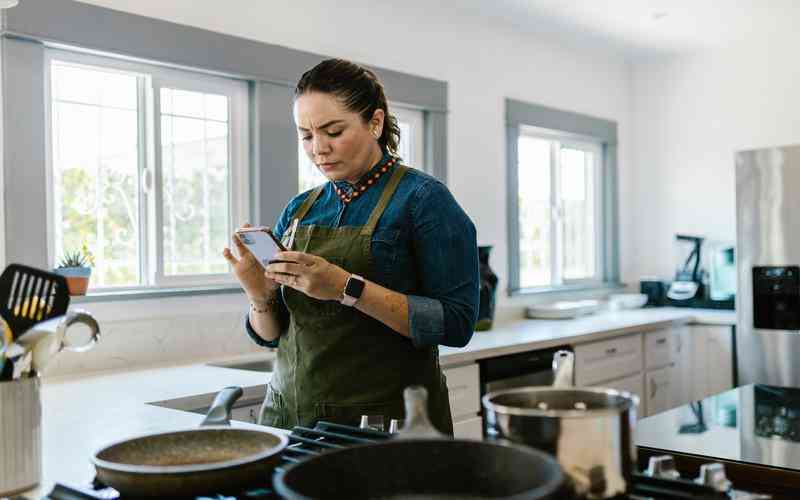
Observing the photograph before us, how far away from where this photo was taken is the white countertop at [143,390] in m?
1.44

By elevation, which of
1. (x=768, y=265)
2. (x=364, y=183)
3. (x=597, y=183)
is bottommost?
(x=768, y=265)

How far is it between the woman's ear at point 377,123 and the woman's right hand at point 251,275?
0.34 metres

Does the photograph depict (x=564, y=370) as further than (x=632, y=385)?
No

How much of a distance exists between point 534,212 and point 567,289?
0.54 meters

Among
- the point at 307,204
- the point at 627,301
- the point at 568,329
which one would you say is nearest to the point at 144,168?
the point at 307,204

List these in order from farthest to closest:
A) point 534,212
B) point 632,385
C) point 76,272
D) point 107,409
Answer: point 534,212 < point 632,385 < point 76,272 < point 107,409

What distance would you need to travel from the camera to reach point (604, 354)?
3971mm

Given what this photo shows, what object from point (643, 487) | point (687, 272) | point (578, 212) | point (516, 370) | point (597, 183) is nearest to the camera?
point (643, 487)

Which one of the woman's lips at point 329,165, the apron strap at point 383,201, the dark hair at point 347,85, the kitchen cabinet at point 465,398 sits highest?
the dark hair at point 347,85

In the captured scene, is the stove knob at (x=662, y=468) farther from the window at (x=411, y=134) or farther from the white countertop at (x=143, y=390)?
the window at (x=411, y=134)

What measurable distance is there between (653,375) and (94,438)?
3.52 metres

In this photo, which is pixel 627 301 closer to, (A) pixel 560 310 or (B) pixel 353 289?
(A) pixel 560 310

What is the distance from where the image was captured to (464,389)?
3.11 m

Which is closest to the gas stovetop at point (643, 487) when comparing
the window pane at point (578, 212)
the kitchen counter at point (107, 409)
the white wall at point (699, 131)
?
the kitchen counter at point (107, 409)
